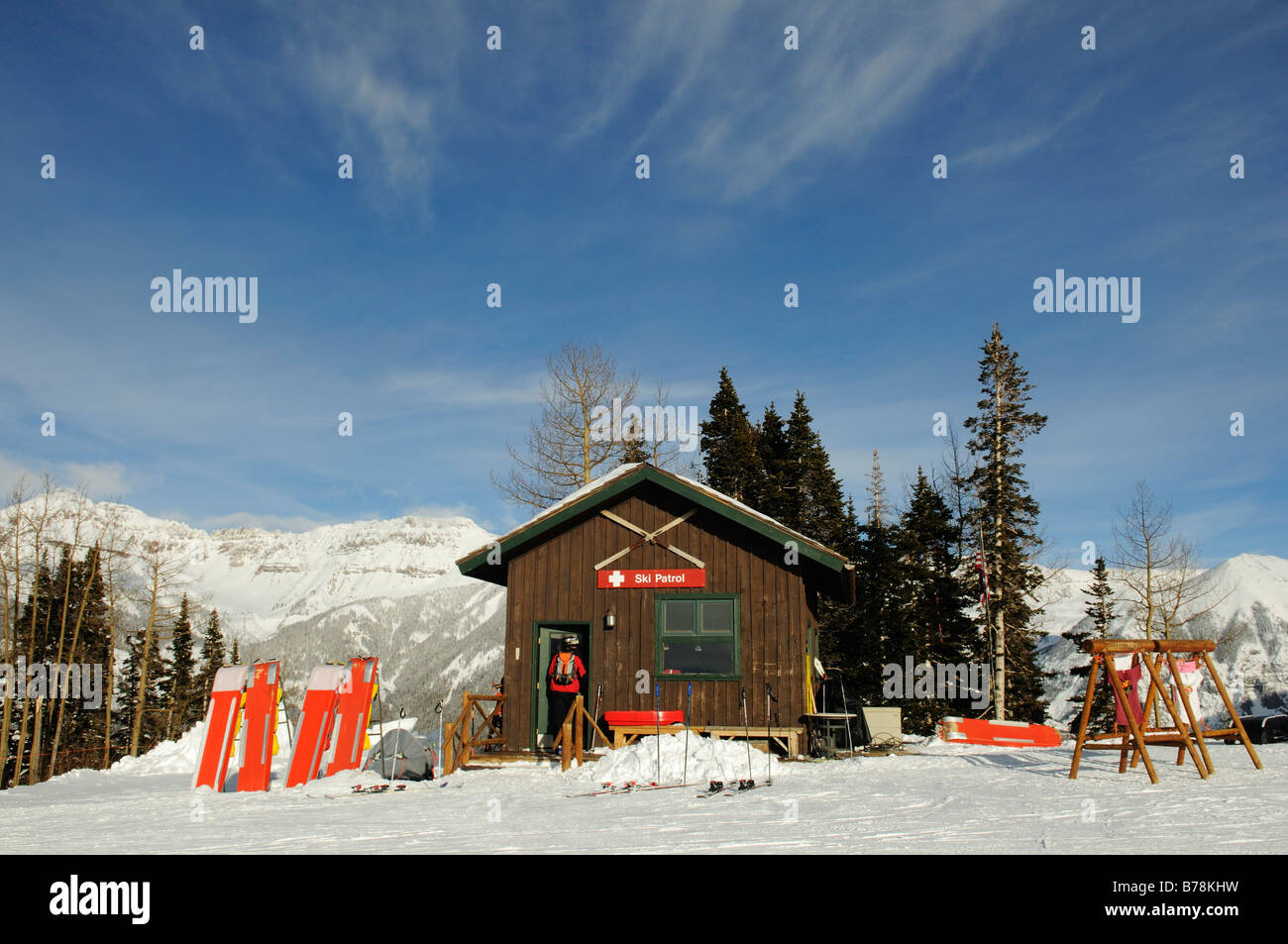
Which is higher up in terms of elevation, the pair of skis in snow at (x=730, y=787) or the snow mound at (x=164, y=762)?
the pair of skis in snow at (x=730, y=787)

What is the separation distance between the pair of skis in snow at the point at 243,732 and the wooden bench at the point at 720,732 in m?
5.63

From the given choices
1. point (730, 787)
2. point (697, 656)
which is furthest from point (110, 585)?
point (730, 787)

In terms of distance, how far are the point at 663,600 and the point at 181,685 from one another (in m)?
46.0

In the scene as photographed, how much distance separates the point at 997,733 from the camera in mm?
19562

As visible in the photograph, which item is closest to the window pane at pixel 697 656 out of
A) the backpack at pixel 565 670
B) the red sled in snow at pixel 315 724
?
the backpack at pixel 565 670

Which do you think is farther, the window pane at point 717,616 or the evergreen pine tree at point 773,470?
the evergreen pine tree at point 773,470

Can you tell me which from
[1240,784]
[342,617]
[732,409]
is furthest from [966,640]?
[342,617]

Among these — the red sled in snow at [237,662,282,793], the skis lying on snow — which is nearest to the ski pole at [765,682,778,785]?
the skis lying on snow

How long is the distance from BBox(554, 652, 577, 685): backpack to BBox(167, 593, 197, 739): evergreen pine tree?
39.8m

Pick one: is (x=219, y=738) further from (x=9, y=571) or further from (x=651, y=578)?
(x=9, y=571)

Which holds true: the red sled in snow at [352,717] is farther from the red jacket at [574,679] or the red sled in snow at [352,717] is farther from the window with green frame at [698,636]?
the window with green frame at [698,636]

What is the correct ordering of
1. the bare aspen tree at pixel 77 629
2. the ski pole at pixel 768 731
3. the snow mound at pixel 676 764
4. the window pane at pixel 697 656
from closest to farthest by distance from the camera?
the snow mound at pixel 676 764 < the ski pole at pixel 768 731 < the window pane at pixel 697 656 < the bare aspen tree at pixel 77 629

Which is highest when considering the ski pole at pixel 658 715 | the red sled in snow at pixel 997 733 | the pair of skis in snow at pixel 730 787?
the ski pole at pixel 658 715

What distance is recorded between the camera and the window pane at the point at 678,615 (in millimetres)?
15625
